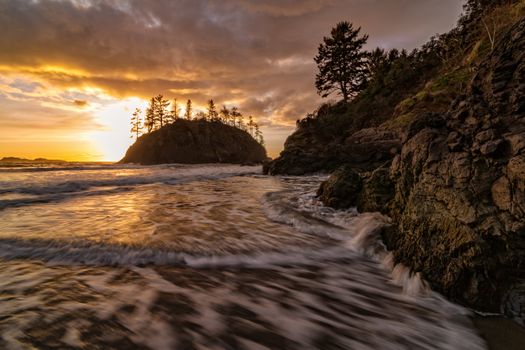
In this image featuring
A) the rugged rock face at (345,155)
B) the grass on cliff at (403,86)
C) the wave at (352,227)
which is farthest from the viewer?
the grass on cliff at (403,86)

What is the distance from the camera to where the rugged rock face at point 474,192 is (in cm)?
251

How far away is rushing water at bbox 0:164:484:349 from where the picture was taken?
2.16 m

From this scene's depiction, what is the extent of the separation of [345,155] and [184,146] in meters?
40.7

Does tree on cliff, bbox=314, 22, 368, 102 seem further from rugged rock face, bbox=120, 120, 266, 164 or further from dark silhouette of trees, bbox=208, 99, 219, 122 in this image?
dark silhouette of trees, bbox=208, 99, 219, 122

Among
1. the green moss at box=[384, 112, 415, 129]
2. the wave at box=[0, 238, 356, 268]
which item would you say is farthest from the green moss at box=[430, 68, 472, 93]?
the wave at box=[0, 238, 356, 268]

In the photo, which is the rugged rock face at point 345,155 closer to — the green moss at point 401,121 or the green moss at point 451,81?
the green moss at point 401,121

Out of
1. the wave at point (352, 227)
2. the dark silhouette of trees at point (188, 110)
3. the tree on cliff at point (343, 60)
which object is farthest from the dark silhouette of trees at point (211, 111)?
the wave at point (352, 227)

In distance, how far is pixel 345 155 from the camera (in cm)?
1755

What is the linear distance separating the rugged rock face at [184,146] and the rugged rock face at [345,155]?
2935 centimetres

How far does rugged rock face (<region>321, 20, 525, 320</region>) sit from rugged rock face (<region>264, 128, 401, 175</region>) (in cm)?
1029

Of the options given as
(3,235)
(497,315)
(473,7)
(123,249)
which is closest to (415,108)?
(473,7)

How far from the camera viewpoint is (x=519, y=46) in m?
3.61

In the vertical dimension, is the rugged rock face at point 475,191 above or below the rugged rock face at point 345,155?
below

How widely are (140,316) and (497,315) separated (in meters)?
3.17
